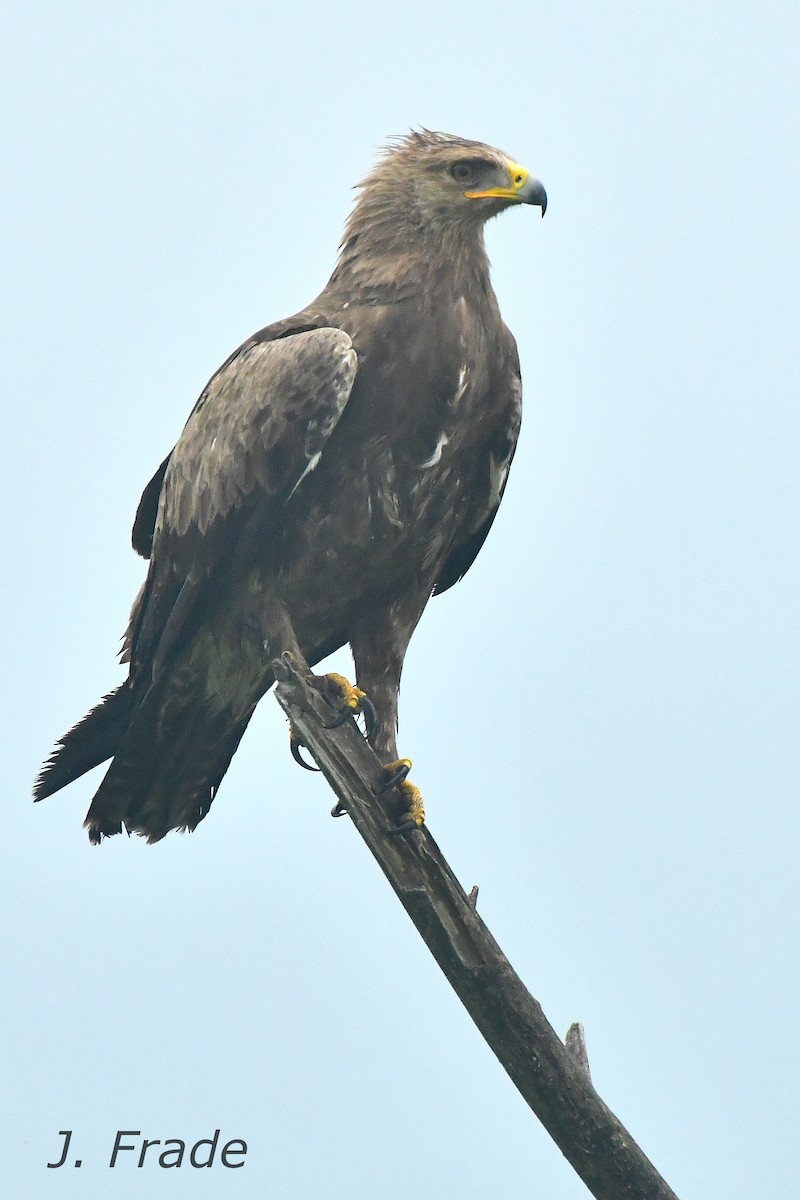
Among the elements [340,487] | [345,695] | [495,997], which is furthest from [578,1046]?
[340,487]

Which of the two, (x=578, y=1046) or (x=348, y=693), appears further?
(x=348, y=693)

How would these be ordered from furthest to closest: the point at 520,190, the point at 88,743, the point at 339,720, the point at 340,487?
the point at 88,743 → the point at 520,190 → the point at 340,487 → the point at 339,720

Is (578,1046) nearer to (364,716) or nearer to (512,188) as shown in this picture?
(364,716)

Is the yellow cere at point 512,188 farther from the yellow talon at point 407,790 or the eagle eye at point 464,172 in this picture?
the yellow talon at point 407,790

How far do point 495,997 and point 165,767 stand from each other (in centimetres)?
250

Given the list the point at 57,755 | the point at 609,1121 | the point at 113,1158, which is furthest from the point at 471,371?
the point at 113,1158

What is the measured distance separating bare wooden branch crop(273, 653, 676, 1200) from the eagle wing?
1.08 metres

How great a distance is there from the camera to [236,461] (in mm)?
6586

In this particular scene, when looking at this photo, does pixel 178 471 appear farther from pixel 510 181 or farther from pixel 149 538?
pixel 510 181

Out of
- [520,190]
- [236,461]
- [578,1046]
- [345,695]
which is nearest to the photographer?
[578,1046]

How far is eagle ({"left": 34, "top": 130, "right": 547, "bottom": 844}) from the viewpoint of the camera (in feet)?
21.1

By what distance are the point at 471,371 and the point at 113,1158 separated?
3989 millimetres

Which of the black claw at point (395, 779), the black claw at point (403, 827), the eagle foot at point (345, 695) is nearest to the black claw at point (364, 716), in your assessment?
the eagle foot at point (345, 695)

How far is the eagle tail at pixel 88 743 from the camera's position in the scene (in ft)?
23.5
